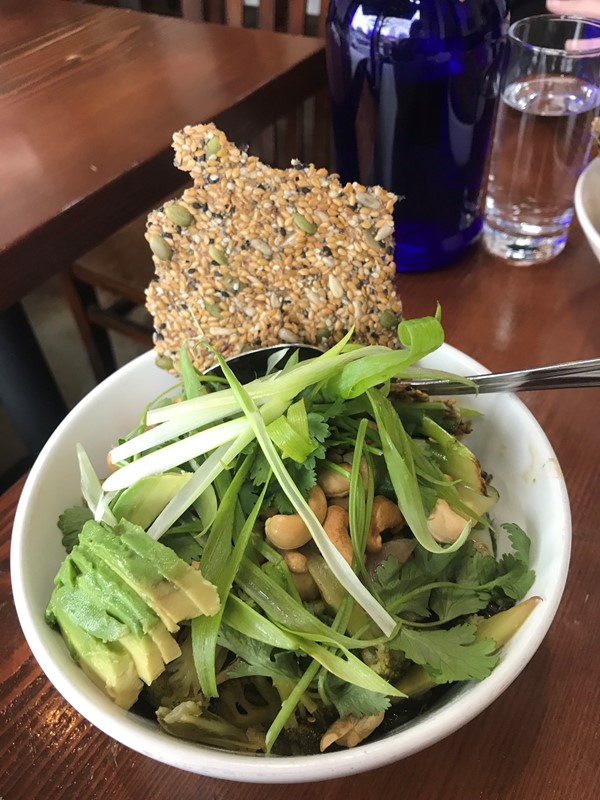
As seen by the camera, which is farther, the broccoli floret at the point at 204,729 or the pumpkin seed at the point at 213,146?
the pumpkin seed at the point at 213,146

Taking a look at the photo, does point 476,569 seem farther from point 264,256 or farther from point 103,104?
point 103,104

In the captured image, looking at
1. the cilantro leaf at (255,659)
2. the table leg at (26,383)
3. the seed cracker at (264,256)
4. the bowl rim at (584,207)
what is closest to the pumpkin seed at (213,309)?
the seed cracker at (264,256)

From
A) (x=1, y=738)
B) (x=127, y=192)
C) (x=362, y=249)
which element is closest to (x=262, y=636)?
(x=1, y=738)

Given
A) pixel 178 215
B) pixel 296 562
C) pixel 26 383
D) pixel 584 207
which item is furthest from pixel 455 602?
pixel 26 383

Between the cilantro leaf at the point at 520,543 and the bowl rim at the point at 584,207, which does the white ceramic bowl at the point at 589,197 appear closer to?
the bowl rim at the point at 584,207

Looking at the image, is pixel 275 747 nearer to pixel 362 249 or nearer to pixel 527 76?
pixel 362 249

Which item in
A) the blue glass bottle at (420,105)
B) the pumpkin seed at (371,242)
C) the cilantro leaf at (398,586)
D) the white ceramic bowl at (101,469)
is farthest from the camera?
the blue glass bottle at (420,105)

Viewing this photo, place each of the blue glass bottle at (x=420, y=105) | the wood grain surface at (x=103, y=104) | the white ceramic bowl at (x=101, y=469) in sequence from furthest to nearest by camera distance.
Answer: the wood grain surface at (x=103, y=104) < the blue glass bottle at (x=420, y=105) < the white ceramic bowl at (x=101, y=469)
